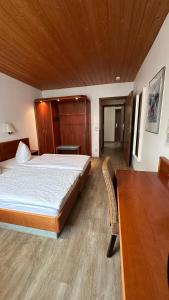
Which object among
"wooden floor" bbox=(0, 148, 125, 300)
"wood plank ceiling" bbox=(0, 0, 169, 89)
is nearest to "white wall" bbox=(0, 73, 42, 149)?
"wood plank ceiling" bbox=(0, 0, 169, 89)

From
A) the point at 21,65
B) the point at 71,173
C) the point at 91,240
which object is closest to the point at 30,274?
the point at 91,240

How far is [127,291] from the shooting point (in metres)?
0.51

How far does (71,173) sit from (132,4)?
2.33m

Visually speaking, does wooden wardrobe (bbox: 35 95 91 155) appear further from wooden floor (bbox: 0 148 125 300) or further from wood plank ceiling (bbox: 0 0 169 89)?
wooden floor (bbox: 0 148 125 300)

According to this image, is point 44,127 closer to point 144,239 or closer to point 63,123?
point 63,123

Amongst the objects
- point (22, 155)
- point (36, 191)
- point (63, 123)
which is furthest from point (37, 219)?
point (63, 123)

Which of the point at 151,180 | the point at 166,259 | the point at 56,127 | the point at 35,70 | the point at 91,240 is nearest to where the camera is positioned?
the point at 166,259

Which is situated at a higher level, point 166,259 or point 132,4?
point 132,4

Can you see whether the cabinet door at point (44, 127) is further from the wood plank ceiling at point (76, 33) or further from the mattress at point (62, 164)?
the mattress at point (62, 164)

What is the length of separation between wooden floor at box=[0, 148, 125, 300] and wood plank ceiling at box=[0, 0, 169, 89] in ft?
8.72

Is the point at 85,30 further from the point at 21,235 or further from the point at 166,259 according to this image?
the point at 21,235

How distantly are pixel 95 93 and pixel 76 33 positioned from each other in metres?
Result: 2.95

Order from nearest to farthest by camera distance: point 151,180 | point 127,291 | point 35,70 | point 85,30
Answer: point 127,291 → point 151,180 → point 85,30 → point 35,70

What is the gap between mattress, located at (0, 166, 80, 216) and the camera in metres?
1.62
